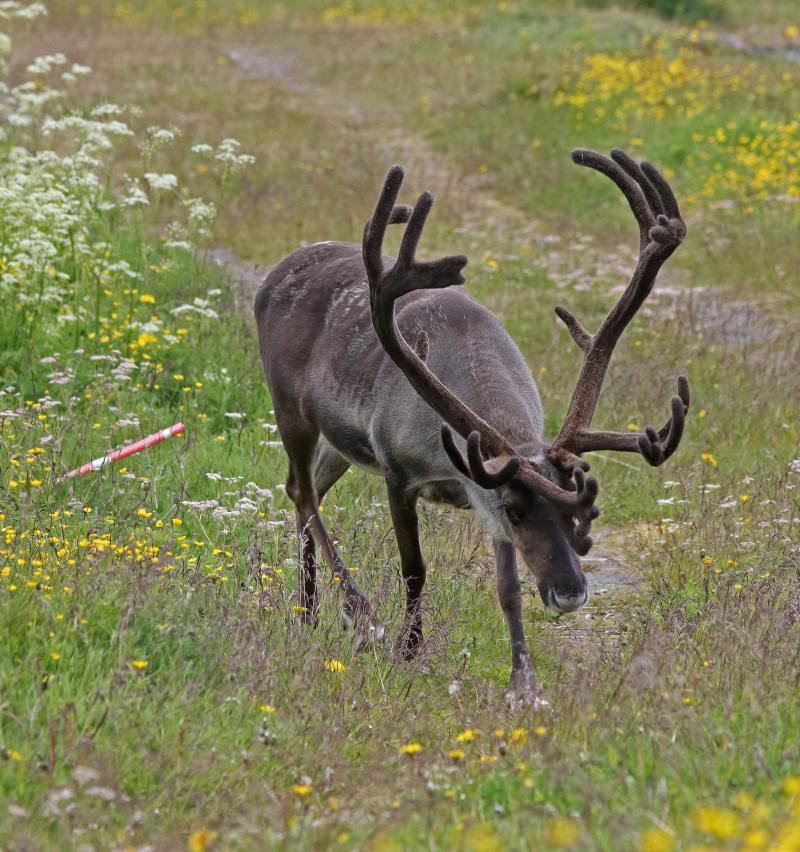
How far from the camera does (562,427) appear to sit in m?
4.56

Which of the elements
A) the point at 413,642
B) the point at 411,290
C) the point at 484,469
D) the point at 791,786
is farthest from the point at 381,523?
the point at 791,786

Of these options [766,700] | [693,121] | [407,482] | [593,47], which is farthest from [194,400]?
[593,47]

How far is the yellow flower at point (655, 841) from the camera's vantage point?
2.40m

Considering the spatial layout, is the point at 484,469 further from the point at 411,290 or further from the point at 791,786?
the point at 791,786

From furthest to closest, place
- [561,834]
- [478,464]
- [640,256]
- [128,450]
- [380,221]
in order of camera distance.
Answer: [128,450]
[640,256]
[380,221]
[478,464]
[561,834]

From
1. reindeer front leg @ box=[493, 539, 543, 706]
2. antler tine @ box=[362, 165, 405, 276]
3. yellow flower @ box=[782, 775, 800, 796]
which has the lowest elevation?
reindeer front leg @ box=[493, 539, 543, 706]

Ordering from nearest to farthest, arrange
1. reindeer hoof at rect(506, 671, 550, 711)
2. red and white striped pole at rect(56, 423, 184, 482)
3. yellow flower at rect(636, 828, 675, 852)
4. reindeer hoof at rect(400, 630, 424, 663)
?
yellow flower at rect(636, 828, 675, 852) < reindeer hoof at rect(506, 671, 550, 711) < reindeer hoof at rect(400, 630, 424, 663) < red and white striped pole at rect(56, 423, 184, 482)

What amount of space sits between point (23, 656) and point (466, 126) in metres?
14.6

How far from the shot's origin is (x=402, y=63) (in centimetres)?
2155

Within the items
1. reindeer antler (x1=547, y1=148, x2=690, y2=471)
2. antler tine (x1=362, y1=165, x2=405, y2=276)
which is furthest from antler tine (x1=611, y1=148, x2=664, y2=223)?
antler tine (x1=362, y1=165, x2=405, y2=276)

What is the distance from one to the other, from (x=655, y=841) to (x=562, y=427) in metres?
2.34

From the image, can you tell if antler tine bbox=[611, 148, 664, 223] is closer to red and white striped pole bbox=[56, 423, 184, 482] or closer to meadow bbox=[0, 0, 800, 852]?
meadow bbox=[0, 0, 800, 852]

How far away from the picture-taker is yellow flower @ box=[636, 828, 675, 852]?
2400mm

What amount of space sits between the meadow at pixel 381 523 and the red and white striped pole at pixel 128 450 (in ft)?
0.21
